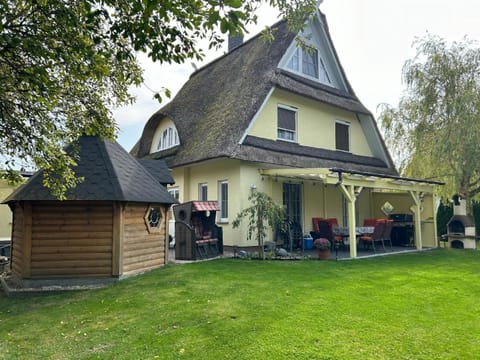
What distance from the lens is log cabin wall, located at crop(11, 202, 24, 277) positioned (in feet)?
24.9

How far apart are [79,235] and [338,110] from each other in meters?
11.6

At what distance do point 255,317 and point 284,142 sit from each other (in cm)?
872

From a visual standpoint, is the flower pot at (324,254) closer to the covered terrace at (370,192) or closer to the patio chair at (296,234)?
the covered terrace at (370,192)

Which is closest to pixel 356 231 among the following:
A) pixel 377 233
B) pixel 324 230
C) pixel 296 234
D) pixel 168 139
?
pixel 377 233

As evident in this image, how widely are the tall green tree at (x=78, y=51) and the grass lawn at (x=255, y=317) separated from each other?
2260 millimetres

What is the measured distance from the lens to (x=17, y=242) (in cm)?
808

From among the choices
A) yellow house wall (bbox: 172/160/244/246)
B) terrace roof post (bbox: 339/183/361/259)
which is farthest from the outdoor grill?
yellow house wall (bbox: 172/160/244/246)

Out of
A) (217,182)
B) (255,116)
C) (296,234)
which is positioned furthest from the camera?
(217,182)

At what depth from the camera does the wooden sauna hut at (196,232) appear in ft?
32.4

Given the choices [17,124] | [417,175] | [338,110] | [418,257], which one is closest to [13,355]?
[17,124]

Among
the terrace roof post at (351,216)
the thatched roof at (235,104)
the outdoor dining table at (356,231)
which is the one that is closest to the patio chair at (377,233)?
the outdoor dining table at (356,231)

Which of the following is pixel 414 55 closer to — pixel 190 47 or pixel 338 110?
pixel 338 110

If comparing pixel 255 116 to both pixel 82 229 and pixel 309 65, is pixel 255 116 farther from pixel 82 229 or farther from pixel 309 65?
pixel 82 229

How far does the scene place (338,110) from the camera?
15227 mm
